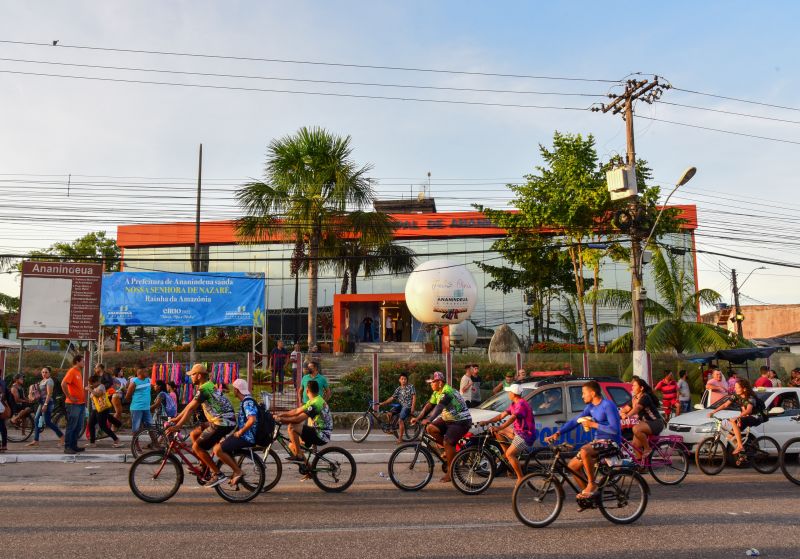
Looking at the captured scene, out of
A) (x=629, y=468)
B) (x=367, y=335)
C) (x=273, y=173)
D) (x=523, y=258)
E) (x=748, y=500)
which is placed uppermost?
(x=273, y=173)

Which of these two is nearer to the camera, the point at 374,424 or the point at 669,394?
the point at 669,394

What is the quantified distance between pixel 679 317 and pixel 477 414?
18.0 m

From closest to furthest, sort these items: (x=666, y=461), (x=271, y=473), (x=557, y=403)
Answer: (x=271, y=473), (x=666, y=461), (x=557, y=403)

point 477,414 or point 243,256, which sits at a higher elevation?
point 243,256

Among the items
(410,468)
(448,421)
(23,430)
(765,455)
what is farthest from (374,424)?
(765,455)

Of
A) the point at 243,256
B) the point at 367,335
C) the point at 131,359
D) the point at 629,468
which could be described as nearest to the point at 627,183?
the point at 629,468

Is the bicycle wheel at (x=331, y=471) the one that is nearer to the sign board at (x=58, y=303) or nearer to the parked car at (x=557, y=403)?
the parked car at (x=557, y=403)

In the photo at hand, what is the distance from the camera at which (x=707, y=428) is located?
42.1ft

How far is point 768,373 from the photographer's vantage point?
59.4 ft

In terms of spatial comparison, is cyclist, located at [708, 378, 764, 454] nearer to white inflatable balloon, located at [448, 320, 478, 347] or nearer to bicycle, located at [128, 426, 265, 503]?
bicycle, located at [128, 426, 265, 503]

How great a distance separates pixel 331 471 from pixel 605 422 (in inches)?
157

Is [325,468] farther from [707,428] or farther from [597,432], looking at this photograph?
[707,428]

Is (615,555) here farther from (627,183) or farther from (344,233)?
(344,233)

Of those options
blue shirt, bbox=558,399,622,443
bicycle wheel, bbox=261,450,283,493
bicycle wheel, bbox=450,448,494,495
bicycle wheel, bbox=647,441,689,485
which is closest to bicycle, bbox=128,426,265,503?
bicycle wheel, bbox=261,450,283,493
